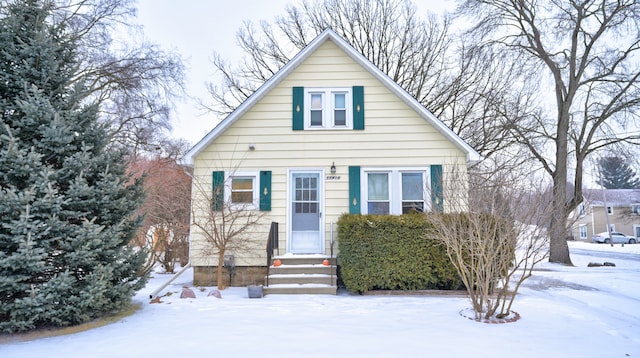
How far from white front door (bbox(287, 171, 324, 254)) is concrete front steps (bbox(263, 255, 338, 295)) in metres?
0.58

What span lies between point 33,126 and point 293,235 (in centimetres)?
579

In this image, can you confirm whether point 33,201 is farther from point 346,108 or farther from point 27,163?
point 346,108

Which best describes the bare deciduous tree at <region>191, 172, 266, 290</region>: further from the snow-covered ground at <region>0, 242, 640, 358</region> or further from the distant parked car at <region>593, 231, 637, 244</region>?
the distant parked car at <region>593, 231, 637, 244</region>

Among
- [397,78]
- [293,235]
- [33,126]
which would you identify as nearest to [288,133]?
[293,235]

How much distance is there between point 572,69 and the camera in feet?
54.8

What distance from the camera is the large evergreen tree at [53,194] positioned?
16.4 ft

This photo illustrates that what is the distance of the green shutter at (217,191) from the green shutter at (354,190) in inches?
121

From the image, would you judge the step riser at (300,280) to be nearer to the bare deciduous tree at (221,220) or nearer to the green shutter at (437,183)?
the bare deciduous tree at (221,220)

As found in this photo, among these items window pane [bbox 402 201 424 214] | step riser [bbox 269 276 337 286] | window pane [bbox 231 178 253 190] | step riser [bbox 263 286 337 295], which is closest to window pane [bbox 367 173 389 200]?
window pane [bbox 402 201 424 214]

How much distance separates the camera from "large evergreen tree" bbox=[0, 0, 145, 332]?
4.98 metres

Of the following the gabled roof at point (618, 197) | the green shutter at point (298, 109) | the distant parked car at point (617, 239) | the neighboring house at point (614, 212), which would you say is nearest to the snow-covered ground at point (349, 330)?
the green shutter at point (298, 109)

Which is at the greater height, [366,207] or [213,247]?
[366,207]

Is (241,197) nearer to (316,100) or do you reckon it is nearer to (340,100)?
(316,100)

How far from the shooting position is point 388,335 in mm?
5066
